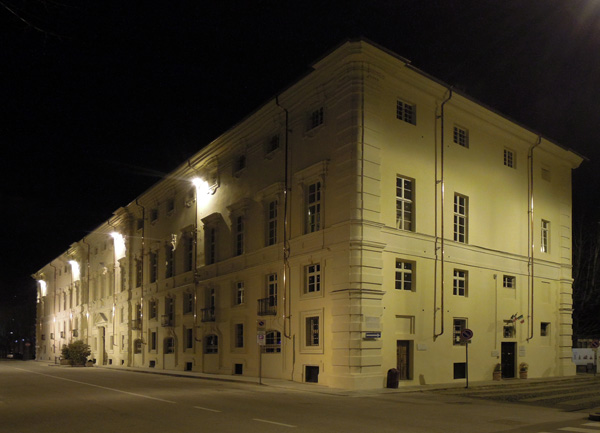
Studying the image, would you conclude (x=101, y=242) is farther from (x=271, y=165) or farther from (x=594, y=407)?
(x=594, y=407)

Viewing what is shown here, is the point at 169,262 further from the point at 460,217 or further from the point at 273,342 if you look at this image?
the point at 460,217

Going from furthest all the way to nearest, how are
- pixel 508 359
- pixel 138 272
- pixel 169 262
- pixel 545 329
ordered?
pixel 138 272
pixel 169 262
pixel 545 329
pixel 508 359

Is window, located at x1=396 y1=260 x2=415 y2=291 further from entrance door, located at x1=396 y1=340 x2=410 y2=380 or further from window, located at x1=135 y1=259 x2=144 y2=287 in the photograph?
window, located at x1=135 y1=259 x2=144 y2=287

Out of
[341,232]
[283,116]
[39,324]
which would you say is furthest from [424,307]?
[39,324]

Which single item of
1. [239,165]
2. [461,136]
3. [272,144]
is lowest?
[239,165]

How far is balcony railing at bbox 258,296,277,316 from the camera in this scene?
95.7 ft

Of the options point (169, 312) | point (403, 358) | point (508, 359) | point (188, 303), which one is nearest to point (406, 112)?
point (403, 358)

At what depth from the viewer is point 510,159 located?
108ft

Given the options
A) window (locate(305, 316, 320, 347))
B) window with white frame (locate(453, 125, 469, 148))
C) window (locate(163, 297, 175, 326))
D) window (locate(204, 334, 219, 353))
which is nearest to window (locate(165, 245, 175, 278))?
window (locate(163, 297, 175, 326))

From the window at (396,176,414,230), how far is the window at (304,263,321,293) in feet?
13.2

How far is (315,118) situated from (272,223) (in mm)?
6127

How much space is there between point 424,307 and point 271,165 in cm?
1057

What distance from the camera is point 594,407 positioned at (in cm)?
1748

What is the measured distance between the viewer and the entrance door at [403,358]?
25.5m
